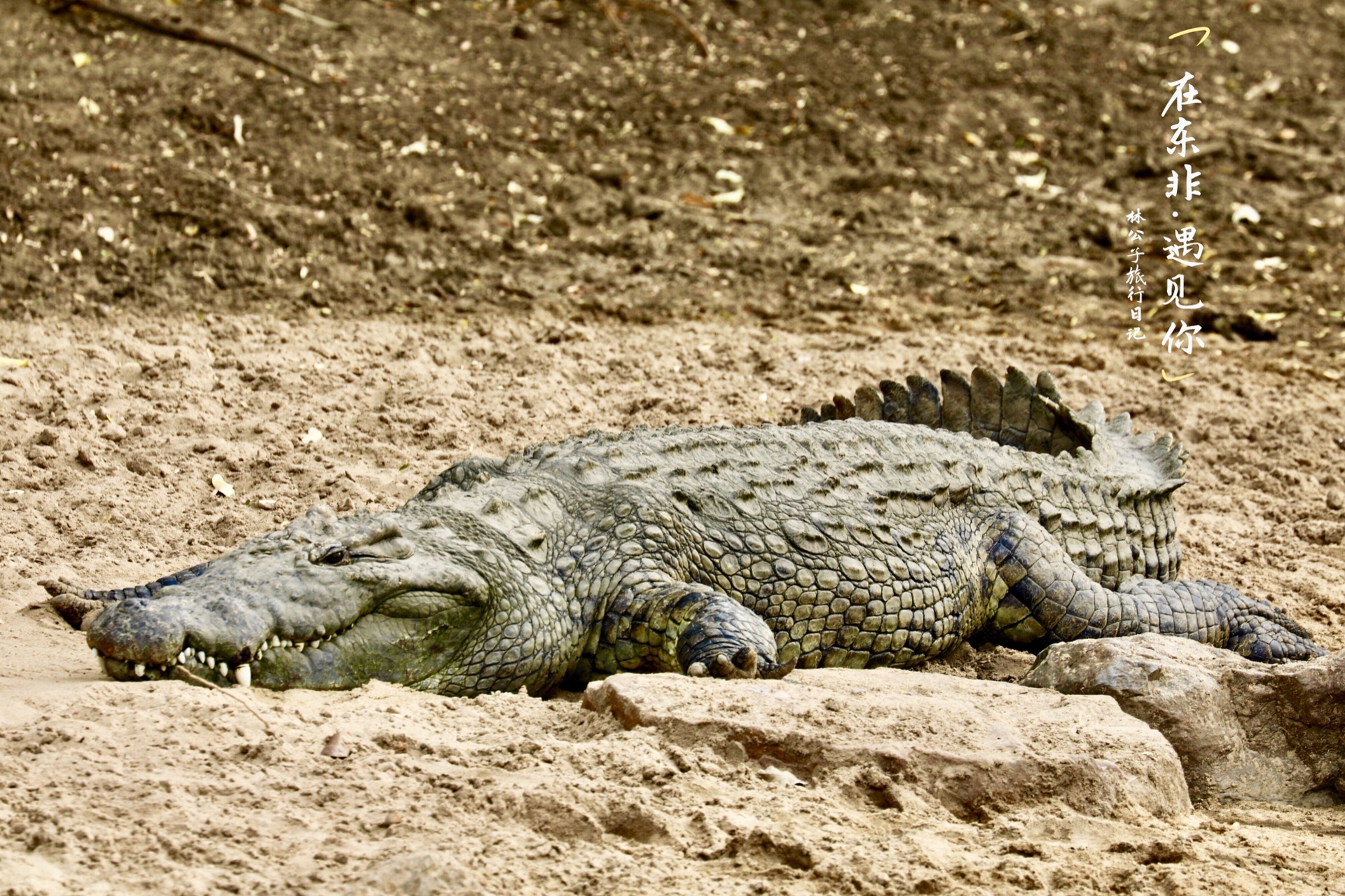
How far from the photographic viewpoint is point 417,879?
278cm

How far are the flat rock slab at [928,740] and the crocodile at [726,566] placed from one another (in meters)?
0.52

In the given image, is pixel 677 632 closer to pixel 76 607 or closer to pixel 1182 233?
pixel 76 607

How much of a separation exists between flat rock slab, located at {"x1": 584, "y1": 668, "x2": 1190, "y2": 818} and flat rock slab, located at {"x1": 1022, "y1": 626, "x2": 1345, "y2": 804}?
0.27m

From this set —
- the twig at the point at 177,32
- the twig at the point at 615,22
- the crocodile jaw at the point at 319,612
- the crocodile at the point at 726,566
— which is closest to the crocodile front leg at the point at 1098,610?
the crocodile at the point at 726,566

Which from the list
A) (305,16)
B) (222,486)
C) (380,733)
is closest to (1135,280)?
(222,486)

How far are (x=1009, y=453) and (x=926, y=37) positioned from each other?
828cm

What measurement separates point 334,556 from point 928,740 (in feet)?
5.92

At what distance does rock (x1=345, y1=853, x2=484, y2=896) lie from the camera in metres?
2.75

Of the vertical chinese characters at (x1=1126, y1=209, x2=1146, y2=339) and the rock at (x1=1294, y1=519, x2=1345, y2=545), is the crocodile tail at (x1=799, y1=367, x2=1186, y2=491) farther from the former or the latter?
the vertical chinese characters at (x1=1126, y1=209, x2=1146, y2=339)

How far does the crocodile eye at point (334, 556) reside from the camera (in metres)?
4.11

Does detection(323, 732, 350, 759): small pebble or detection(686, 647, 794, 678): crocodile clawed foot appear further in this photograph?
detection(686, 647, 794, 678): crocodile clawed foot

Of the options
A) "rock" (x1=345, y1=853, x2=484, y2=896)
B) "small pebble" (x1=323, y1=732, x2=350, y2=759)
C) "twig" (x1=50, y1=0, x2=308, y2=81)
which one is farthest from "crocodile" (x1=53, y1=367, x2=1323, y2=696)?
"twig" (x1=50, y1=0, x2=308, y2=81)

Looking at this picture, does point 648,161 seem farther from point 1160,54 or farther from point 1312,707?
point 1312,707

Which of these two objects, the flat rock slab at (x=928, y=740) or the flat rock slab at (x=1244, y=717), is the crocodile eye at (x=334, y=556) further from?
the flat rock slab at (x=1244, y=717)
